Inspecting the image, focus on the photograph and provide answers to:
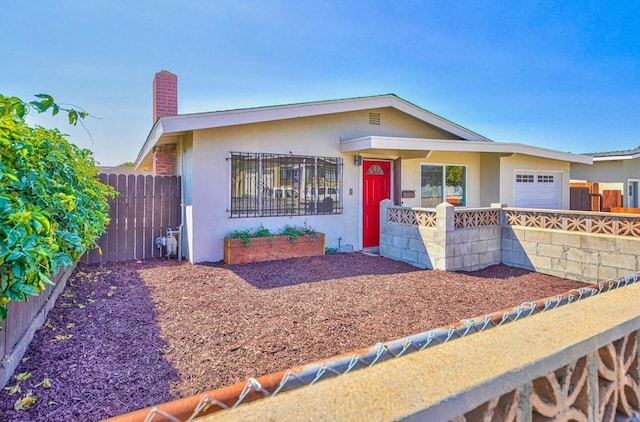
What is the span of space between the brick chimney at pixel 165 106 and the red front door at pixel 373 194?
544 centimetres

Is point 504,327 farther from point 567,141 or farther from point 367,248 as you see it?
point 567,141

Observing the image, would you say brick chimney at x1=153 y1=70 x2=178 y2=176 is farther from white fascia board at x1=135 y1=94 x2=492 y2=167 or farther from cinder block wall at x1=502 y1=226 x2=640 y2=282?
cinder block wall at x1=502 y1=226 x2=640 y2=282

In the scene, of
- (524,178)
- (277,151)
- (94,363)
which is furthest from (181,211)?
(524,178)

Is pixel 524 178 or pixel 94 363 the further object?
pixel 524 178

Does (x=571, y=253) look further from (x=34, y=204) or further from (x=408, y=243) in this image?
(x=34, y=204)

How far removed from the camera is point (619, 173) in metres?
15.4

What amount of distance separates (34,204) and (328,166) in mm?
7012

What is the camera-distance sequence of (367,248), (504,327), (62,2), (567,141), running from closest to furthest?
(504,327) < (62,2) < (367,248) < (567,141)

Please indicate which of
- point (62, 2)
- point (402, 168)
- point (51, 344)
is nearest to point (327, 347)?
point (51, 344)

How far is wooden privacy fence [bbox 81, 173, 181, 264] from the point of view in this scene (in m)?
8.32

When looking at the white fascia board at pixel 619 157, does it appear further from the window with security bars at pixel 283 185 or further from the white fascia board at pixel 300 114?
the window with security bars at pixel 283 185

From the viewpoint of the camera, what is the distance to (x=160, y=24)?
8438mm

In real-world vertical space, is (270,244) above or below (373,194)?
below

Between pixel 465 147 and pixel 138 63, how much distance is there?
9.47m
